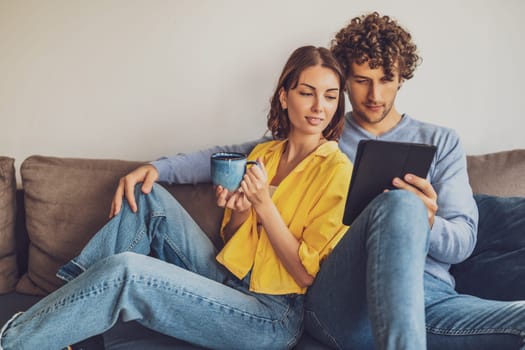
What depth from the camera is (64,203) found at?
1.60m

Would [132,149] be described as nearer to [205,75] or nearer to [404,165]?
[205,75]

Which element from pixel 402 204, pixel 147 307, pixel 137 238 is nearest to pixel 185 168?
pixel 137 238

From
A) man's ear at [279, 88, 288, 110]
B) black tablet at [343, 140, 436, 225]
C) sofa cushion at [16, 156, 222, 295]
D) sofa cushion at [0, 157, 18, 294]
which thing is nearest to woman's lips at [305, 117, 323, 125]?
man's ear at [279, 88, 288, 110]

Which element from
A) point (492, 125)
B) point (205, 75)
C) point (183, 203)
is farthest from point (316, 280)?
point (492, 125)

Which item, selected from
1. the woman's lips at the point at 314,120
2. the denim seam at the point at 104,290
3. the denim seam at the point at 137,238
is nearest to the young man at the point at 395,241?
the denim seam at the point at 137,238

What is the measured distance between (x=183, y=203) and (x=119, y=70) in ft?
2.17

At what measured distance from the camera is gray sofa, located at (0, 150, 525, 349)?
1.56m

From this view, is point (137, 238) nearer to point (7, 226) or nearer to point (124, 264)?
point (124, 264)

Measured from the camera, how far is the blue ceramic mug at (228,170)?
1118 millimetres

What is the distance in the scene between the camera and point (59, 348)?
110cm

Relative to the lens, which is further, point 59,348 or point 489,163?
point 489,163

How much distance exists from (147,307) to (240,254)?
1.00 ft

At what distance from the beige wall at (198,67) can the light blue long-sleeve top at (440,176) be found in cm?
30

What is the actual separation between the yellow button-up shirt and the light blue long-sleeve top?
0.27 m
